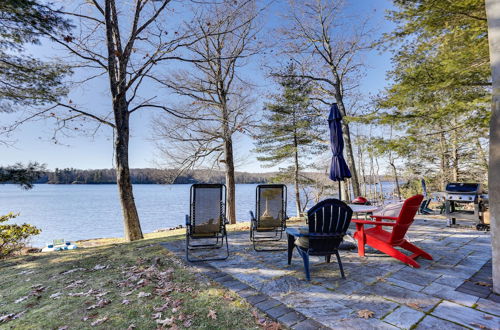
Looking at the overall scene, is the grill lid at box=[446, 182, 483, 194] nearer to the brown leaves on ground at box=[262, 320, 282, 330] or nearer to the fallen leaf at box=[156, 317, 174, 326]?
the brown leaves on ground at box=[262, 320, 282, 330]

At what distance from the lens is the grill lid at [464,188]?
5946 millimetres

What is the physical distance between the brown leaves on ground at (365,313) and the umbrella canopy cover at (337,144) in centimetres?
354

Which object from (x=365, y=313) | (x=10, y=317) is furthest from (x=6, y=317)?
(x=365, y=313)

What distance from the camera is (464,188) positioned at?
6.12 meters

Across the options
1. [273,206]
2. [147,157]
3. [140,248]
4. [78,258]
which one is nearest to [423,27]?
[273,206]

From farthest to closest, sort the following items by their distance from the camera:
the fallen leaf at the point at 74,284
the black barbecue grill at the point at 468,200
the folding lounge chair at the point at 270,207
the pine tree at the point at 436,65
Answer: the black barbecue grill at the point at 468,200 → the pine tree at the point at 436,65 → the folding lounge chair at the point at 270,207 → the fallen leaf at the point at 74,284

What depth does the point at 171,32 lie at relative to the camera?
713 centimetres

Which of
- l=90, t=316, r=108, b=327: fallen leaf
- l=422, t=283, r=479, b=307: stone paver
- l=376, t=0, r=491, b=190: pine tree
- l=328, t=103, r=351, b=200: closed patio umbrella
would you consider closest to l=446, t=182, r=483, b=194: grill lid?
l=376, t=0, r=491, b=190: pine tree

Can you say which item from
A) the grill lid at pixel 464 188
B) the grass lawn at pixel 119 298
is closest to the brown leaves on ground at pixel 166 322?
the grass lawn at pixel 119 298

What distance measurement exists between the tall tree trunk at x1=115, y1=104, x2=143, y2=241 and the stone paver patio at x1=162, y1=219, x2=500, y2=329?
3.44m

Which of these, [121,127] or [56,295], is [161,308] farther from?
[121,127]

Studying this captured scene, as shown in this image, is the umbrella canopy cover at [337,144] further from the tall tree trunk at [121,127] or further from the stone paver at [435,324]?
the tall tree trunk at [121,127]

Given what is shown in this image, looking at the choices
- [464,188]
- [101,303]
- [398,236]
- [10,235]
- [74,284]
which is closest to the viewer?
[101,303]

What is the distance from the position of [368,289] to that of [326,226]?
33.2 inches
